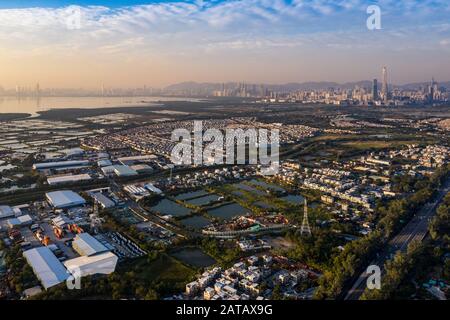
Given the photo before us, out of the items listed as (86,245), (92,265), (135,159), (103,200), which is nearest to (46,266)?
(92,265)

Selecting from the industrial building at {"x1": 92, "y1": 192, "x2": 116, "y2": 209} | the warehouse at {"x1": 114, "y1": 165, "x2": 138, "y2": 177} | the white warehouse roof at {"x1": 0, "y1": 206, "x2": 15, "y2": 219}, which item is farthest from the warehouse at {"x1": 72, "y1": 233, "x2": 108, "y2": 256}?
the warehouse at {"x1": 114, "y1": 165, "x2": 138, "y2": 177}

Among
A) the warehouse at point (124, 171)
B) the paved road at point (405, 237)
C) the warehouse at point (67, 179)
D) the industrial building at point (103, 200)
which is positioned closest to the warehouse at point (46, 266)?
the industrial building at point (103, 200)

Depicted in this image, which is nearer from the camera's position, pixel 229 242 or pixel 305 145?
pixel 229 242

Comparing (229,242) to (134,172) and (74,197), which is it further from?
(134,172)

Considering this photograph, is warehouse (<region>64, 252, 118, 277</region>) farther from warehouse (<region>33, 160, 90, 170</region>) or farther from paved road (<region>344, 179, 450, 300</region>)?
warehouse (<region>33, 160, 90, 170</region>)

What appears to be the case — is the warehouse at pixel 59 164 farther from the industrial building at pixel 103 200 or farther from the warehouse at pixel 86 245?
the warehouse at pixel 86 245
